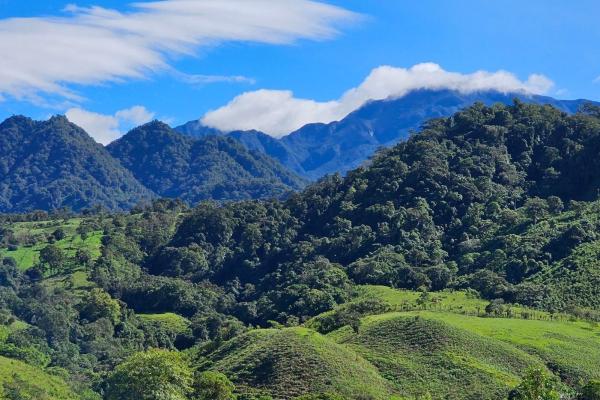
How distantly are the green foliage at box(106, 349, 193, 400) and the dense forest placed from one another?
0.15 metres

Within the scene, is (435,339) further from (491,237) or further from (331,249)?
(331,249)

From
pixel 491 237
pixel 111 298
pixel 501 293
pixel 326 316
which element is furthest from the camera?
pixel 111 298

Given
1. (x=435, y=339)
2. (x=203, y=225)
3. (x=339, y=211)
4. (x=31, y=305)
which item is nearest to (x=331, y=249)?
(x=339, y=211)

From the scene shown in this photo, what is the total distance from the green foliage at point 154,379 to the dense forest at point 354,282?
0.15 m

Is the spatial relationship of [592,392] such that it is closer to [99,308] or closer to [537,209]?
[537,209]

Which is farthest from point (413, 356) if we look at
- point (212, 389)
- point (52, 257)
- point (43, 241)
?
point (43, 241)

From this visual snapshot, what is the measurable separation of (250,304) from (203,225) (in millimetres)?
40519

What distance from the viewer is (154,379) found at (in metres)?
52.7

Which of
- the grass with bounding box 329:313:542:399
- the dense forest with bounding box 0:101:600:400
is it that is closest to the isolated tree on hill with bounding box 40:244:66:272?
the dense forest with bounding box 0:101:600:400

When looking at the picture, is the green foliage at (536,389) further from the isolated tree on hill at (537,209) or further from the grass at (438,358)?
the isolated tree on hill at (537,209)

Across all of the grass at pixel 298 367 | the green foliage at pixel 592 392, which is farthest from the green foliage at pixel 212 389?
the green foliage at pixel 592 392

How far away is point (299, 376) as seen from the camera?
60.8 metres

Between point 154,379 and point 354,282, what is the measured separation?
52.2 meters

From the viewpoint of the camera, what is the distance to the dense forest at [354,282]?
200 feet
